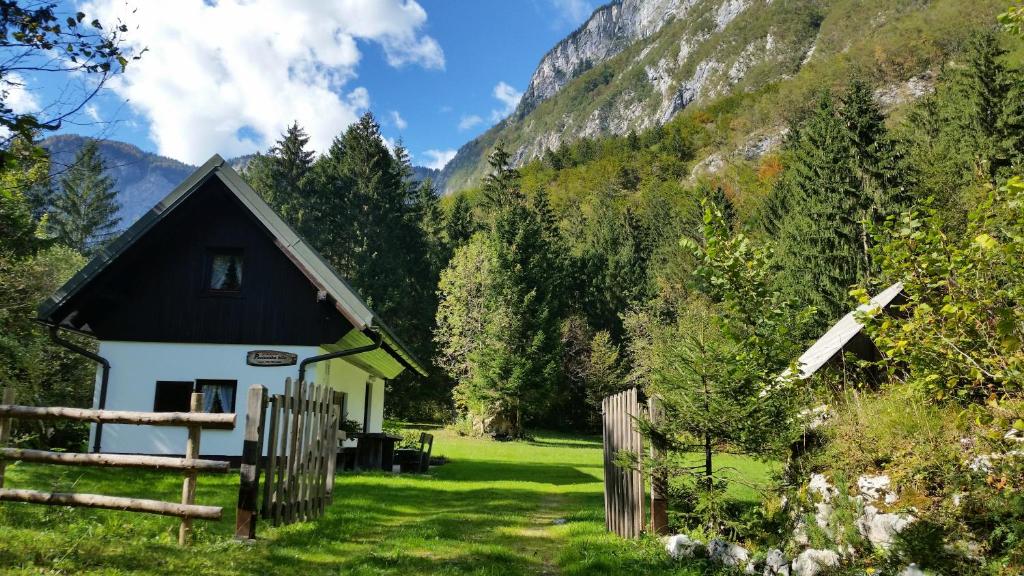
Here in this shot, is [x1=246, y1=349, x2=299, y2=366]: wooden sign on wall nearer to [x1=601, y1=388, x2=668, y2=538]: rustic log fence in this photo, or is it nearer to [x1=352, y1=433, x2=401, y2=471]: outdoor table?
[x1=352, y1=433, x2=401, y2=471]: outdoor table

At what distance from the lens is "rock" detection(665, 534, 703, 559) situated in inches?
279


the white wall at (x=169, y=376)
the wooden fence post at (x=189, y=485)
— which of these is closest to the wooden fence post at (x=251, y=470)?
the wooden fence post at (x=189, y=485)

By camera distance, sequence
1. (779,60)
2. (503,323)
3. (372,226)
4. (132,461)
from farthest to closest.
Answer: (779,60)
(372,226)
(503,323)
(132,461)

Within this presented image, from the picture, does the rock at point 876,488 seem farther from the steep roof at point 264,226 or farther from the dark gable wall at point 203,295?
the dark gable wall at point 203,295

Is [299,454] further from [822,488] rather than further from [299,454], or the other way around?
[822,488]

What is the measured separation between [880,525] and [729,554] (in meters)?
1.54

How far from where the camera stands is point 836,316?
3412 cm

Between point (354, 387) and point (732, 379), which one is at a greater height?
point (354, 387)

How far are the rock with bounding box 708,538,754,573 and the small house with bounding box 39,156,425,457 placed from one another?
1003 centimetres

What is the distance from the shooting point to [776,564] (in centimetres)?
654

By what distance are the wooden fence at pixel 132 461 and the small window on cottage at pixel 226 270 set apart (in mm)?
8686

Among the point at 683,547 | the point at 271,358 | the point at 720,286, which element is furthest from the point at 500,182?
the point at 683,547

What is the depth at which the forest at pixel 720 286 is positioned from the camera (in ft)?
19.9

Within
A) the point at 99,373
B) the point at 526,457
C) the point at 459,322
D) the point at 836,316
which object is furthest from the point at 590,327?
the point at 99,373
